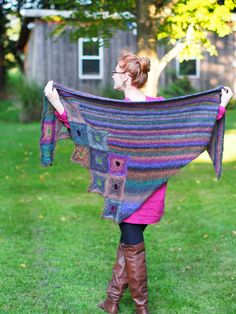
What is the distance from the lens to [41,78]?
24.1 metres

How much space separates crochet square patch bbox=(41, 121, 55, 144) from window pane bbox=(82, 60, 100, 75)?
20.2 meters

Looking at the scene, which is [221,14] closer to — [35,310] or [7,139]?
[35,310]

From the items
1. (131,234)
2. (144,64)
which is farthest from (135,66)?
(131,234)

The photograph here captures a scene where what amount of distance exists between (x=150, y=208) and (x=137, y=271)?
0.43 metres

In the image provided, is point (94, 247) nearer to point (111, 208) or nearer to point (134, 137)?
point (111, 208)

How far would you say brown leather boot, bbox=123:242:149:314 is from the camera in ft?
15.1

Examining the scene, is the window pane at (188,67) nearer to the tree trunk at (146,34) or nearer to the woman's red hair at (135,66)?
the tree trunk at (146,34)

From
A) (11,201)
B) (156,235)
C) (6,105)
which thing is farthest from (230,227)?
(6,105)

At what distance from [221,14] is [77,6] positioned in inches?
111

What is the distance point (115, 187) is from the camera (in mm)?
4680

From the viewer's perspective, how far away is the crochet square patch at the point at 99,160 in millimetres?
4691

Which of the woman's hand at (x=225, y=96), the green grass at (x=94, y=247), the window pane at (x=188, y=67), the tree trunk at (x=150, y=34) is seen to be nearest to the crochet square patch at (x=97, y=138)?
the woman's hand at (x=225, y=96)

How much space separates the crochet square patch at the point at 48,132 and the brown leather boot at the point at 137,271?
90cm

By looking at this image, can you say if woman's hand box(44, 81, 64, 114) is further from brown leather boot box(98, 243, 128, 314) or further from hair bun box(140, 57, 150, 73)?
brown leather boot box(98, 243, 128, 314)
